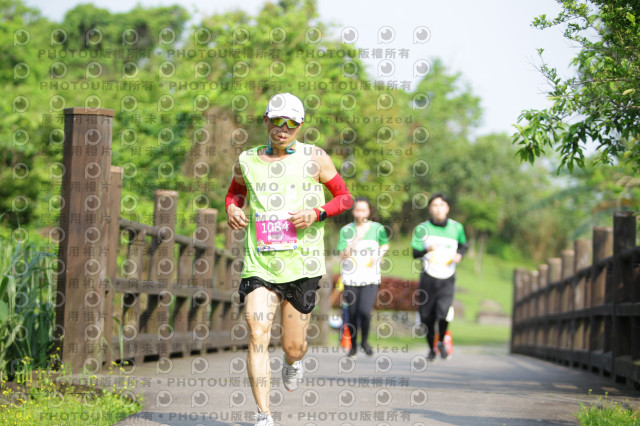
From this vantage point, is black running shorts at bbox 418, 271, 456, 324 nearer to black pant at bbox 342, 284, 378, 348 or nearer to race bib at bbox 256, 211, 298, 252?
black pant at bbox 342, 284, 378, 348

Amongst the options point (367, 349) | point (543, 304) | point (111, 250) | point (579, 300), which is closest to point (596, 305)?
point (579, 300)

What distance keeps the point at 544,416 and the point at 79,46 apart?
57.0 metres

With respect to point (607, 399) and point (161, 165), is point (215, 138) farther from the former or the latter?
point (607, 399)

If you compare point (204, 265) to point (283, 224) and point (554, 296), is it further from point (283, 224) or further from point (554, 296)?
point (554, 296)

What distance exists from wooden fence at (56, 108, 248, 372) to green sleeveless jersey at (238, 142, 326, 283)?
2387mm

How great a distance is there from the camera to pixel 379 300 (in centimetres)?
3741

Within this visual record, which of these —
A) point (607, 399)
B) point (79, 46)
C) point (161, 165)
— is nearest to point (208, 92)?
point (161, 165)

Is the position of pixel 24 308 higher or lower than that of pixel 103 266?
lower

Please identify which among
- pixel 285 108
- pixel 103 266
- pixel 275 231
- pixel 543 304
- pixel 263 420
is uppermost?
pixel 285 108

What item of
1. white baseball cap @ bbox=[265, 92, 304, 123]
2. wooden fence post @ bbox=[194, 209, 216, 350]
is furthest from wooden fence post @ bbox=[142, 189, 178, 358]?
white baseball cap @ bbox=[265, 92, 304, 123]

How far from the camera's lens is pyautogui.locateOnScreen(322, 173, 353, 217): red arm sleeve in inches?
229

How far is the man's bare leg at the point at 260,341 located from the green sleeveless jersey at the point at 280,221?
130 mm

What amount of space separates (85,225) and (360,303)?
4793 mm

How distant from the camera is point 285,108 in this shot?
5.59m
